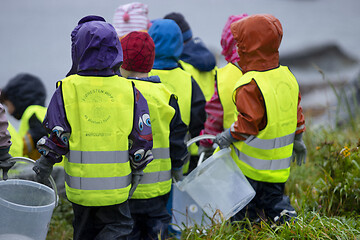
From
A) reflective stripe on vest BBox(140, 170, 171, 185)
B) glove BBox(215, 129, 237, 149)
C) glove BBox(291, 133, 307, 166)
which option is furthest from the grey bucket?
glove BBox(291, 133, 307, 166)

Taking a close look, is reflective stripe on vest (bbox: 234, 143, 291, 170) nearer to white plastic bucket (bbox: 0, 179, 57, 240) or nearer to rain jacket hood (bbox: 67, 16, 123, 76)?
rain jacket hood (bbox: 67, 16, 123, 76)

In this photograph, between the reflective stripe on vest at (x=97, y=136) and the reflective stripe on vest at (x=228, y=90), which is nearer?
the reflective stripe on vest at (x=97, y=136)

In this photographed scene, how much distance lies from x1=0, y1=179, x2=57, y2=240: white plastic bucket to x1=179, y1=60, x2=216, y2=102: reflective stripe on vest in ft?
7.11

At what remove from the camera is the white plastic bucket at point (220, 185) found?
315 cm

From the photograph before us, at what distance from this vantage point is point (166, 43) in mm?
3904

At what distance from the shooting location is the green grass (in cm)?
289

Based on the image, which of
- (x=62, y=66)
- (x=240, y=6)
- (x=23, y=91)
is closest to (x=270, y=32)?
(x=23, y=91)

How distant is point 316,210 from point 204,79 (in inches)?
71.5

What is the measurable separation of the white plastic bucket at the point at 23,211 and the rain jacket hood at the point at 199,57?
2.21 metres

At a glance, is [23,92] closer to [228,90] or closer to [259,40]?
[228,90]

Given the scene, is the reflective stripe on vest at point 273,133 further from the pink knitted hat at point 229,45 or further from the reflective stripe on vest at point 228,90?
the pink knitted hat at point 229,45

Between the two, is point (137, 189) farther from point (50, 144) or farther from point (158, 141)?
point (50, 144)

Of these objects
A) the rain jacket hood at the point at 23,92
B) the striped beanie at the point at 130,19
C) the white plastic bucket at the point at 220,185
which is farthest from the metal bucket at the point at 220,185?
the striped beanie at the point at 130,19

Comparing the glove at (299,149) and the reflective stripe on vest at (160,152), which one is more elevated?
the reflective stripe on vest at (160,152)
